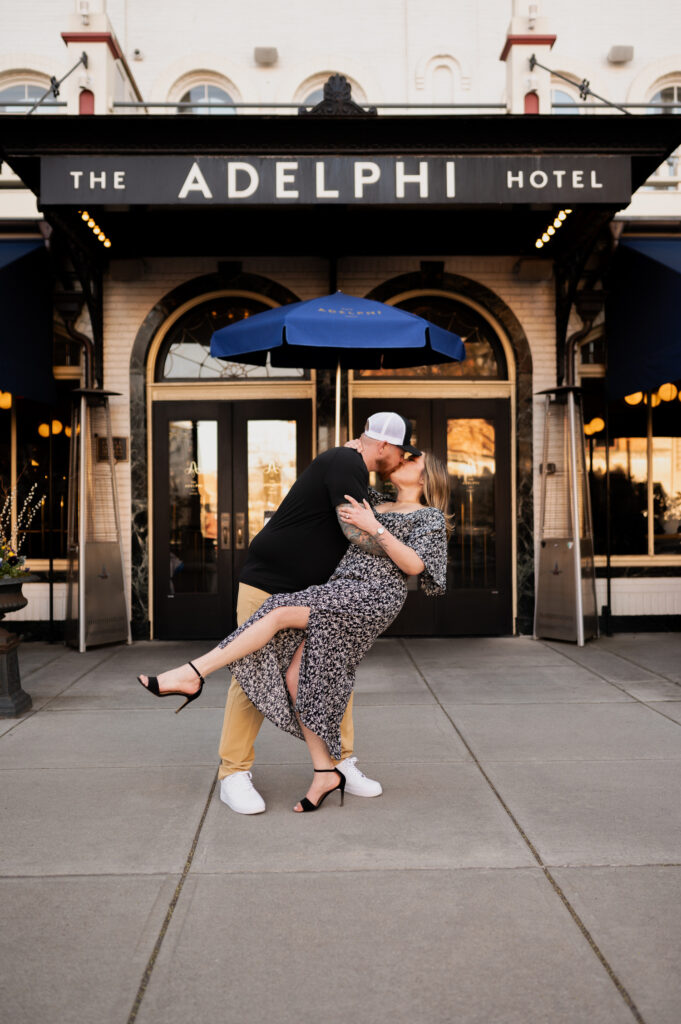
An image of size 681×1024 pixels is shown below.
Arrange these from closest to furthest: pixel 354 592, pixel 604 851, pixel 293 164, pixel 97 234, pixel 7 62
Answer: pixel 604 851 → pixel 354 592 → pixel 293 164 → pixel 97 234 → pixel 7 62

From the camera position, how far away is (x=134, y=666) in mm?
7668

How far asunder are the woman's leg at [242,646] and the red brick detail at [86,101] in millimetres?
6442

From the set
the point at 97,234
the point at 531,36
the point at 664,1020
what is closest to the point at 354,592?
the point at 664,1020

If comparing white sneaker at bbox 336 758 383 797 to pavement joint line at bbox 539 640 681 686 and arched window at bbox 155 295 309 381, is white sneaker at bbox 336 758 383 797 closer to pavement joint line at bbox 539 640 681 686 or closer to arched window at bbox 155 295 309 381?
Answer: pavement joint line at bbox 539 640 681 686

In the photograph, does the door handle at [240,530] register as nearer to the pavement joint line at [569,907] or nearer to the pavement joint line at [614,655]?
the pavement joint line at [614,655]

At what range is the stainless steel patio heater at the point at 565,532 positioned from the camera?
8.52 meters

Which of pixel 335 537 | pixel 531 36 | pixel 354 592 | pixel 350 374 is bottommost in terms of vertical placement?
pixel 354 592

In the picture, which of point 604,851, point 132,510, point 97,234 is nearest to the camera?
point 604,851

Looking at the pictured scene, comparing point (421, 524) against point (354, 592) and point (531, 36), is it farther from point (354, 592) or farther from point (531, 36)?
point (531, 36)

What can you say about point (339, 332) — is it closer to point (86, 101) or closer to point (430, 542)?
point (430, 542)

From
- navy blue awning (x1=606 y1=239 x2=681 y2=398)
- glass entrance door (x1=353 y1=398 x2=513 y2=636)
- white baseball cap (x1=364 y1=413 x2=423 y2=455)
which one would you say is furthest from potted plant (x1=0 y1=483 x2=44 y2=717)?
navy blue awning (x1=606 y1=239 x2=681 y2=398)

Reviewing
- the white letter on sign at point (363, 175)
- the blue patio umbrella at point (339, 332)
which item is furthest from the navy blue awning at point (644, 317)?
the white letter on sign at point (363, 175)

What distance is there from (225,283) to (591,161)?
396 cm

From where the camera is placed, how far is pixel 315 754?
4020 mm
